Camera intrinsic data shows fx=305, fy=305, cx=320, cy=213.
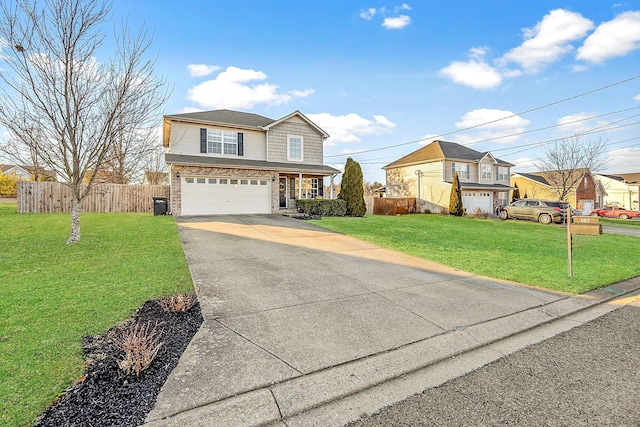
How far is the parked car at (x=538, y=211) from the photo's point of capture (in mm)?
21223

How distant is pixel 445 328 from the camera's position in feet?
13.0

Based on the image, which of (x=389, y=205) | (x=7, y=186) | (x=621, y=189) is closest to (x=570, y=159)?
(x=389, y=205)

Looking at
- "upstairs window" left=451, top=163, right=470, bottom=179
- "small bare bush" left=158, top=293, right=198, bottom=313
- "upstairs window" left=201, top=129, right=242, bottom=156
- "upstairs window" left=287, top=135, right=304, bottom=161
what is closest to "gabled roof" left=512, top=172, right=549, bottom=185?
"upstairs window" left=451, top=163, right=470, bottom=179

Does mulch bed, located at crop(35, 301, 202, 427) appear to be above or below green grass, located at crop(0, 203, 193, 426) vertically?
below

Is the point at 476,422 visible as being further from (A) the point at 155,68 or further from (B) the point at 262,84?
(B) the point at 262,84

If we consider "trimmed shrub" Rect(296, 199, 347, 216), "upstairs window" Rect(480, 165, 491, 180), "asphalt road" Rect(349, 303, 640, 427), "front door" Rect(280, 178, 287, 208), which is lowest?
"asphalt road" Rect(349, 303, 640, 427)

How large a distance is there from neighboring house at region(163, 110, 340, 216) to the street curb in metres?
15.1

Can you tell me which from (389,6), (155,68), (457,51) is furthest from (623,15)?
(155,68)

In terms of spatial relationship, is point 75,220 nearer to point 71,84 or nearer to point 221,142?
→ point 71,84

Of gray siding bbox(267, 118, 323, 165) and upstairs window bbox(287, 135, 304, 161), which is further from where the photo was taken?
upstairs window bbox(287, 135, 304, 161)

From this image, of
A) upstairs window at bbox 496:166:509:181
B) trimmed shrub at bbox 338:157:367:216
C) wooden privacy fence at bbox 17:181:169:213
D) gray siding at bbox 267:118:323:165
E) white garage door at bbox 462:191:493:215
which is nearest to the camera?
wooden privacy fence at bbox 17:181:169:213

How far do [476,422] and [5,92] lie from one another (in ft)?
37.2

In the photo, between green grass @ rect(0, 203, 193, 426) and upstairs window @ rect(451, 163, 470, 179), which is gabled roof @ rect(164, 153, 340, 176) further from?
upstairs window @ rect(451, 163, 470, 179)

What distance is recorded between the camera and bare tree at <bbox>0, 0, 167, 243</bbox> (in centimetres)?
750
